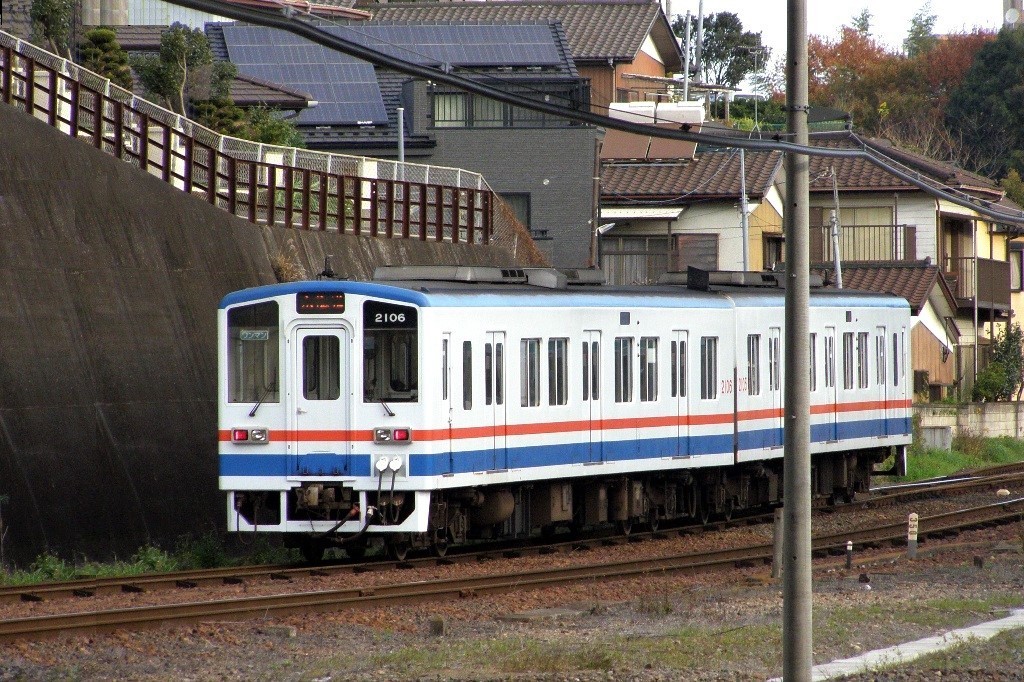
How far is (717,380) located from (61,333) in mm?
7669

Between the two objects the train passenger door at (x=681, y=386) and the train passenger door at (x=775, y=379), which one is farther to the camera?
the train passenger door at (x=775, y=379)

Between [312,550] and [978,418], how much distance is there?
24152 millimetres

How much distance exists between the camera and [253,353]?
15836 millimetres

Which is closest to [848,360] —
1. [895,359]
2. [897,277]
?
[895,359]

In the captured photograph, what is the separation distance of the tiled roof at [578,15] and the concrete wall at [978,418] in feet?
48.8

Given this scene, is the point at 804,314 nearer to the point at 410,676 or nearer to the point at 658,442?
the point at 410,676

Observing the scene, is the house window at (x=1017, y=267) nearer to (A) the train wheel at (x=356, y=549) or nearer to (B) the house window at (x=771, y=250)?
(B) the house window at (x=771, y=250)

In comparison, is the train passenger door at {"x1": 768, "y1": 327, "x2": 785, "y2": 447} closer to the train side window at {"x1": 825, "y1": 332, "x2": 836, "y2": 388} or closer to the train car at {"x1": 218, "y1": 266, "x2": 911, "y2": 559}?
the train car at {"x1": 218, "y1": 266, "x2": 911, "y2": 559}

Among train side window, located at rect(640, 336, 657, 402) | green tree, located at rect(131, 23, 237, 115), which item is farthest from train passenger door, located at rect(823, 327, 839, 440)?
green tree, located at rect(131, 23, 237, 115)

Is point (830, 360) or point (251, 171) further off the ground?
point (251, 171)

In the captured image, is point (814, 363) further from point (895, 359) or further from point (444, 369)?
point (444, 369)

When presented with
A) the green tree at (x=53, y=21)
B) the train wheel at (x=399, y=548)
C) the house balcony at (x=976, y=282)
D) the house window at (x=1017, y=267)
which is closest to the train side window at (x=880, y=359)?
the train wheel at (x=399, y=548)

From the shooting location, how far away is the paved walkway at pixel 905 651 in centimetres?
1008

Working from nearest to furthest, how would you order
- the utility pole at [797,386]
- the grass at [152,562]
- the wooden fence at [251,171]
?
1. the utility pole at [797,386]
2. the grass at [152,562]
3. the wooden fence at [251,171]
